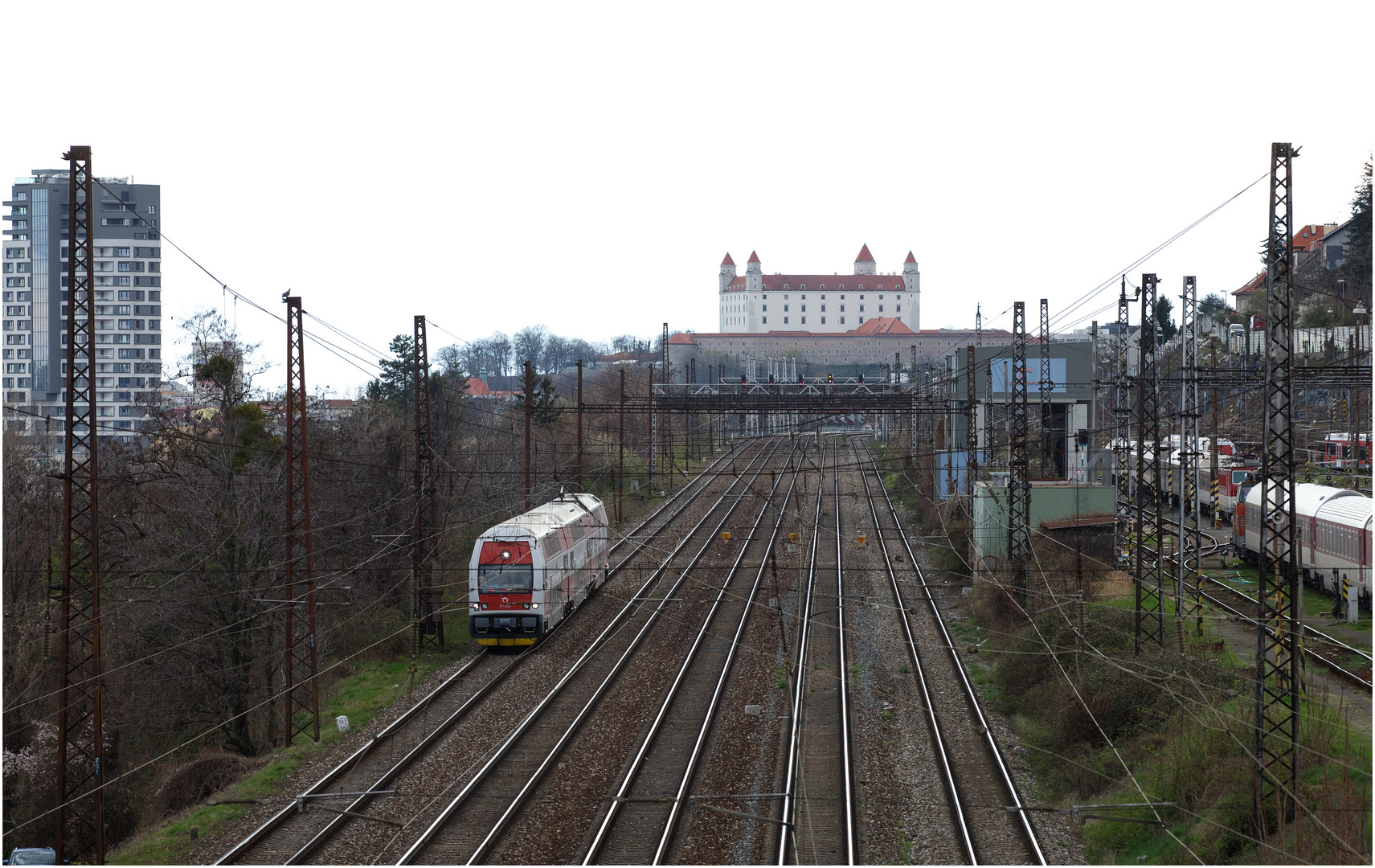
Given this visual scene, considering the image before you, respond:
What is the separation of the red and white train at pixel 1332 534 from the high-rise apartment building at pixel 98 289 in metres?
78.0

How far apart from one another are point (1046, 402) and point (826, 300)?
14188 cm

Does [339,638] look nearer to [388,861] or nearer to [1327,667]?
[388,861]

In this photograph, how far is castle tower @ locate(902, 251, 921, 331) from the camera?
7136 inches

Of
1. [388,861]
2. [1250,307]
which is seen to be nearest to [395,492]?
[388,861]

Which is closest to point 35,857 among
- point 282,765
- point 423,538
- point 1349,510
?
point 282,765

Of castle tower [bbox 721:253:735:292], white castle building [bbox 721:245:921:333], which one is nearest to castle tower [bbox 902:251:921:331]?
white castle building [bbox 721:245:921:333]

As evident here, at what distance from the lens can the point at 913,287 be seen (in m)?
183

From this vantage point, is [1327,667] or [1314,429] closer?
[1327,667]

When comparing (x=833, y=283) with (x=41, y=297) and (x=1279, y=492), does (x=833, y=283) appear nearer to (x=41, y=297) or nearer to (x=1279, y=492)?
(x=41, y=297)

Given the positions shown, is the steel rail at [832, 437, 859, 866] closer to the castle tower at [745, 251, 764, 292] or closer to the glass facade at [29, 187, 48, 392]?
the glass facade at [29, 187, 48, 392]

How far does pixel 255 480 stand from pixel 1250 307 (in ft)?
244

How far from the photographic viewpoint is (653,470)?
154 ft

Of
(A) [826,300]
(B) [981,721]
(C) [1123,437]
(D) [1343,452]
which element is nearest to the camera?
(B) [981,721]

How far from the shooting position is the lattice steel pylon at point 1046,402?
29.9 meters
